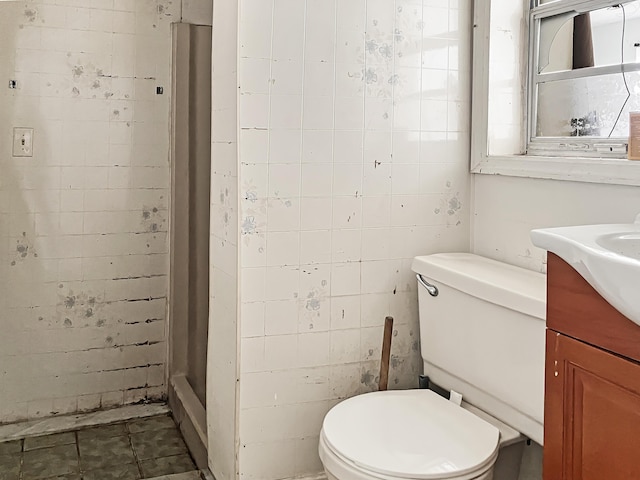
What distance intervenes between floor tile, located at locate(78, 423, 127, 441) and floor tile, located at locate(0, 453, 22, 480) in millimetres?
227

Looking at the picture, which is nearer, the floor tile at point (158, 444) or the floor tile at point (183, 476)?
the floor tile at point (183, 476)

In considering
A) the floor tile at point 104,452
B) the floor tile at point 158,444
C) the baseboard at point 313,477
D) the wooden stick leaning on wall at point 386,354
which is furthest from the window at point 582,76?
the floor tile at point 104,452

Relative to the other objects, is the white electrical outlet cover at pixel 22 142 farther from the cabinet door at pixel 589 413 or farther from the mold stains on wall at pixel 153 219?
the cabinet door at pixel 589 413

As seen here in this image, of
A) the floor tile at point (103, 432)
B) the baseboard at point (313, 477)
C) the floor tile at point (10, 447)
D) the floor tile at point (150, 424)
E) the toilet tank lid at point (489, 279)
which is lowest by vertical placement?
the floor tile at point (10, 447)

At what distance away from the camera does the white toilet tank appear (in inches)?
57.8

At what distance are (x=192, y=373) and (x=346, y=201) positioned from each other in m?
1.19

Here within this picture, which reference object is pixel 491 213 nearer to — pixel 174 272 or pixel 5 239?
pixel 174 272

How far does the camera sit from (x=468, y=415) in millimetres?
1584

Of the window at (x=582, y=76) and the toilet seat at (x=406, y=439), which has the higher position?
the window at (x=582, y=76)

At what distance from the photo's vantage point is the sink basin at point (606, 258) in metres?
0.87

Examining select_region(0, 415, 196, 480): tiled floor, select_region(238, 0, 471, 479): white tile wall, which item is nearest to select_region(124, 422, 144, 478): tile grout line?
select_region(0, 415, 196, 480): tiled floor

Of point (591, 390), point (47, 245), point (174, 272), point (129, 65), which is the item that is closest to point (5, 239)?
point (47, 245)

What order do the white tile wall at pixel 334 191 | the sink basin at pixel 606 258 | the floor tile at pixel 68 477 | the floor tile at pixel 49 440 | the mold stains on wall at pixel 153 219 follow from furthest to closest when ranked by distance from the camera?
the mold stains on wall at pixel 153 219 < the floor tile at pixel 49 440 < the floor tile at pixel 68 477 < the white tile wall at pixel 334 191 < the sink basin at pixel 606 258

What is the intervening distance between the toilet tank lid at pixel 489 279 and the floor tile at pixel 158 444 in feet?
3.71
